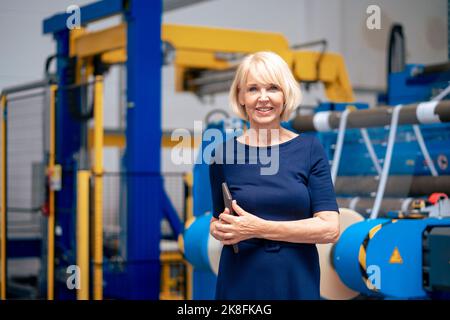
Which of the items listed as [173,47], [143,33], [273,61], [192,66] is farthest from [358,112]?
[192,66]

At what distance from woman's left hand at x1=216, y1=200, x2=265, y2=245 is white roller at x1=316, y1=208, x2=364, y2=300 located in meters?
Result: 1.78

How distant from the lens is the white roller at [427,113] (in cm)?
369

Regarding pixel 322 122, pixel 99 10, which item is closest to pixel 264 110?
pixel 322 122

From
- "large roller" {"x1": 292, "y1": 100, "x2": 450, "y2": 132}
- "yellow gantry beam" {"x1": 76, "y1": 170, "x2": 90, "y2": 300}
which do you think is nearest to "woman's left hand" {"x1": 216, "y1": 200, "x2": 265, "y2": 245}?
"large roller" {"x1": 292, "y1": 100, "x2": 450, "y2": 132}

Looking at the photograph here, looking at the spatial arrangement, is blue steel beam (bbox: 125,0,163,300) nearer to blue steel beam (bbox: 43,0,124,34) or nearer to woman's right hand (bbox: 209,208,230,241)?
blue steel beam (bbox: 43,0,124,34)

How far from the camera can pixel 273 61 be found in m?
1.87

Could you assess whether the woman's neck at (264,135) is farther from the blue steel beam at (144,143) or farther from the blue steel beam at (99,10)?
the blue steel beam at (99,10)

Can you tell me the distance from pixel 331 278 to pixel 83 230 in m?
2.05

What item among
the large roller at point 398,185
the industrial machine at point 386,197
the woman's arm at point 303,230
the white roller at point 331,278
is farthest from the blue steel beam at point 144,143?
the woman's arm at point 303,230

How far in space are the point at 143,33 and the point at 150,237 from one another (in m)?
1.28

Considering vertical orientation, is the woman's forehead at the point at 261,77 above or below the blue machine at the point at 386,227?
above

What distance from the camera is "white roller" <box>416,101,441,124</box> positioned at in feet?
12.1

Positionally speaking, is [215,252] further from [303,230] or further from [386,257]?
[303,230]

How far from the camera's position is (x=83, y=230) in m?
5.13
